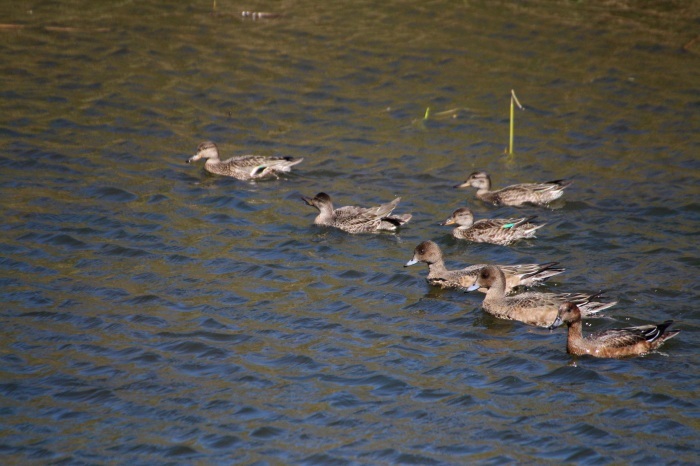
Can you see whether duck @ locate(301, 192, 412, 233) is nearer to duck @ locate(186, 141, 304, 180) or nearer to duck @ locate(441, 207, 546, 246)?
duck @ locate(441, 207, 546, 246)

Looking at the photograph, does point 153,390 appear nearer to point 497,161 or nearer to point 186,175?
point 186,175

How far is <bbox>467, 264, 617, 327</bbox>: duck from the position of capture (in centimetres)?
957

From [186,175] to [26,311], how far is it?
14.5 feet

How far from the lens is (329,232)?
39.7 ft

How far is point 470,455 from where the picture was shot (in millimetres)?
7242

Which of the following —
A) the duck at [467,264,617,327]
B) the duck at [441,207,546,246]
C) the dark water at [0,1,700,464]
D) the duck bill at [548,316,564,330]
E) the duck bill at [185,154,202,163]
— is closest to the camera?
the dark water at [0,1,700,464]

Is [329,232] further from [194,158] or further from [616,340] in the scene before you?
[616,340]

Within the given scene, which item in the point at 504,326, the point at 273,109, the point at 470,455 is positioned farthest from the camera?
the point at 273,109

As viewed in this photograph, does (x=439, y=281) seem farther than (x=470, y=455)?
Yes

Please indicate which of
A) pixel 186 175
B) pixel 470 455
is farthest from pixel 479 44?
pixel 470 455

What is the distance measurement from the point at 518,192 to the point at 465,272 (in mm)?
2395

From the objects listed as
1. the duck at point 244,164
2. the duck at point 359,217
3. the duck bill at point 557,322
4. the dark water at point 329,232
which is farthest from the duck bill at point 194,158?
the duck bill at point 557,322

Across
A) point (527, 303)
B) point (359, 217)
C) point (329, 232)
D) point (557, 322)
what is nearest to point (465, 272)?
point (527, 303)

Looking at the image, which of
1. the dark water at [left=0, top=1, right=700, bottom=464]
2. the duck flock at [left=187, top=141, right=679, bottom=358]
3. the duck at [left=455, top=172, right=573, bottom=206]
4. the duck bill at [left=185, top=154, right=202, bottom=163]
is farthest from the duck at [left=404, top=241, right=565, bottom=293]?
the duck bill at [left=185, top=154, right=202, bottom=163]
